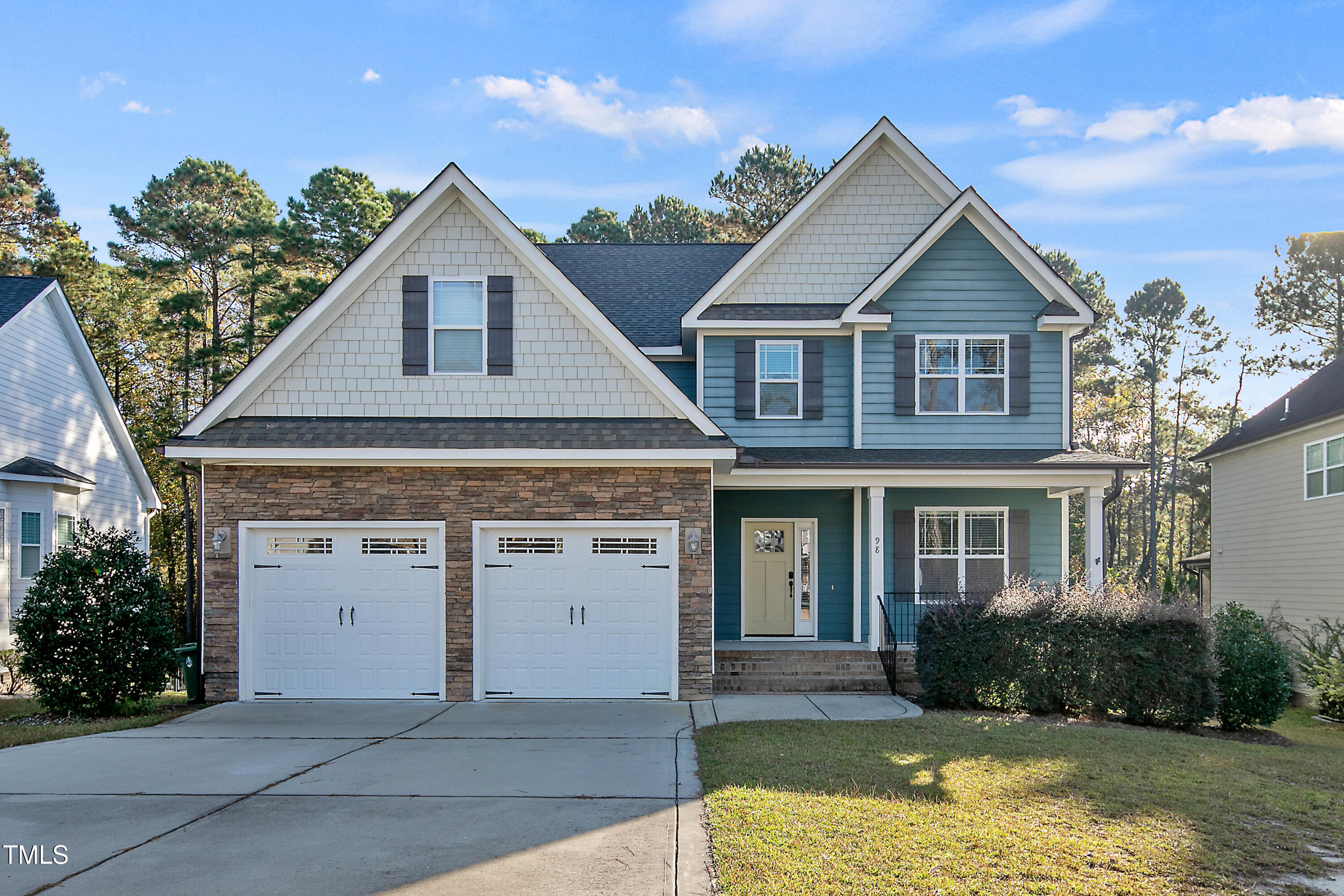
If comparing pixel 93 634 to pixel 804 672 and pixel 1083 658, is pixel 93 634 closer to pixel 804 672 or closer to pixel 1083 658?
pixel 804 672

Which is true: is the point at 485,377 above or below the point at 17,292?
below

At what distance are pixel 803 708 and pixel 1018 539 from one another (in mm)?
5823

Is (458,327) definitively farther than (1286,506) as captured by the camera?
No

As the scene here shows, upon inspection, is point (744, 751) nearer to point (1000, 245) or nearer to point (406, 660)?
point (406, 660)

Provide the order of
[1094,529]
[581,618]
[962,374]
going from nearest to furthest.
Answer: [581,618] < [1094,529] < [962,374]

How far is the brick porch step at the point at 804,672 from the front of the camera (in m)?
13.3

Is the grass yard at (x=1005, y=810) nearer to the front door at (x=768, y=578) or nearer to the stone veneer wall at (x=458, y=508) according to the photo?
the stone veneer wall at (x=458, y=508)

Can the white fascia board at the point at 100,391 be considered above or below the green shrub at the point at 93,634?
above

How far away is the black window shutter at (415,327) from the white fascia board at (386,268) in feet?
1.55

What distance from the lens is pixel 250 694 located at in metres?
12.1

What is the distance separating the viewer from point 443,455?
11828 millimetres

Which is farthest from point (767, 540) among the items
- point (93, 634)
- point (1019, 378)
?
point (93, 634)

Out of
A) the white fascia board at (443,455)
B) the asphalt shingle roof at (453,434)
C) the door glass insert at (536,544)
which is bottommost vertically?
the door glass insert at (536,544)

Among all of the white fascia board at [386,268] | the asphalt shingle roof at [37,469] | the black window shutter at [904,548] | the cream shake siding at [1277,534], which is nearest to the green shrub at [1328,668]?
the cream shake siding at [1277,534]
